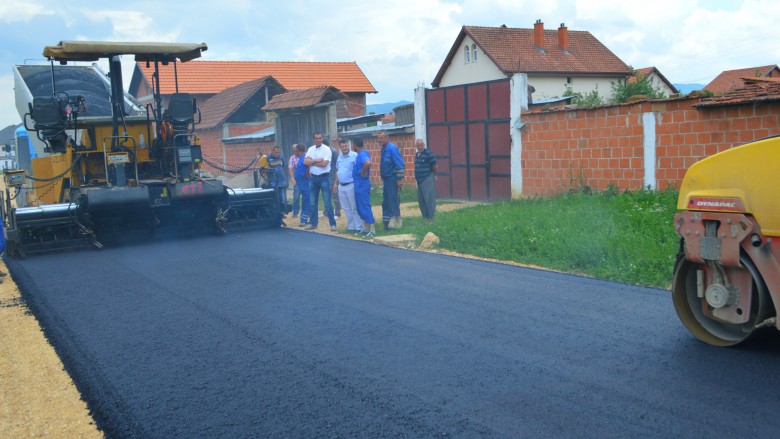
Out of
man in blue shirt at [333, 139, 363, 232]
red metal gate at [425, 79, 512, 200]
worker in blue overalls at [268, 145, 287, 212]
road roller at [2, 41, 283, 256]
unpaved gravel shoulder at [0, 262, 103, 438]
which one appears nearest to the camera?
unpaved gravel shoulder at [0, 262, 103, 438]

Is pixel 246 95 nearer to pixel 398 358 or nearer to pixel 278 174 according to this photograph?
pixel 278 174

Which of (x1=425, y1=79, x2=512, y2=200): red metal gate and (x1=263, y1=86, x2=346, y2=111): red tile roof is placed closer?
(x1=425, y1=79, x2=512, y2=200): red metal gate

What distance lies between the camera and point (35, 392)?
200 inches

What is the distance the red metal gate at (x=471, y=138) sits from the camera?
16.6 m

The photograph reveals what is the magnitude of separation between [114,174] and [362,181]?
4.07 metres

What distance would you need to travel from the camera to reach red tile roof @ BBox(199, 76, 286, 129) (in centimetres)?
3216

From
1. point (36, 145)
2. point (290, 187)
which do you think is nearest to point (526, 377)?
point (36, 145)

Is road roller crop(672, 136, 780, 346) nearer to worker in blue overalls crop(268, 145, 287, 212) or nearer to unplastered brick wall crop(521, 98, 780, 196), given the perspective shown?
unplastered brick wall crop(521, 98, 780, 196)

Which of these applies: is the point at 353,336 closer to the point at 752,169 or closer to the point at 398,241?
the point at 752,169

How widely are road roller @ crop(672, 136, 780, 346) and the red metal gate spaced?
10.9 m

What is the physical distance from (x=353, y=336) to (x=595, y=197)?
28.9 feet

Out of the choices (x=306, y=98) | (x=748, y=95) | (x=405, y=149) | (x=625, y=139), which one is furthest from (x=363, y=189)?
(x=306, y=98)

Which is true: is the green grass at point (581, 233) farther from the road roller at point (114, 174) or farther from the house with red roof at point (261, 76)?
the house with red roof at point (261, 76)

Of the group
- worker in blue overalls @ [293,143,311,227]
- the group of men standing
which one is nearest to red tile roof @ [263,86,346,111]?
worker in blue overalls @ [293,143,311,227]
